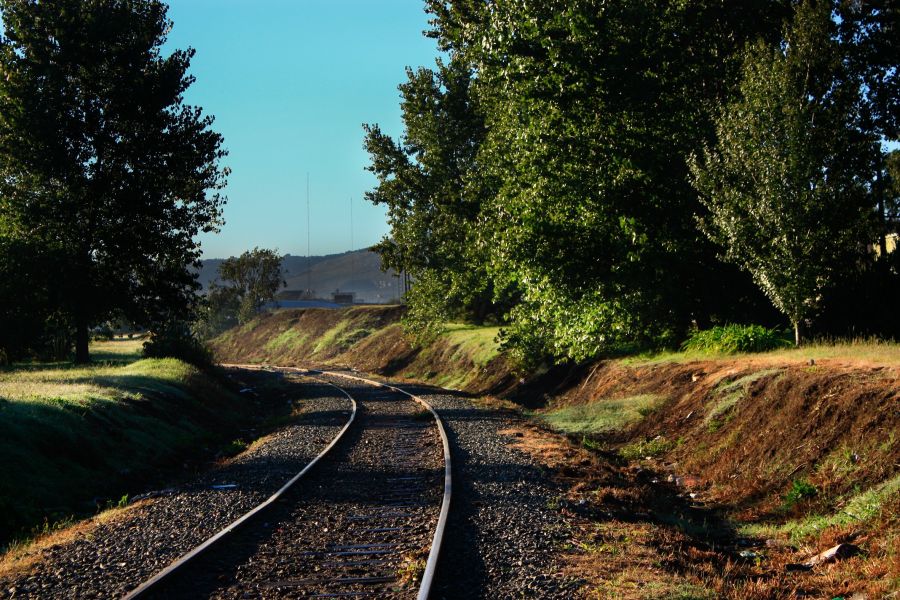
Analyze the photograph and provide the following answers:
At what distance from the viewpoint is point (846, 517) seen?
8.40 metres

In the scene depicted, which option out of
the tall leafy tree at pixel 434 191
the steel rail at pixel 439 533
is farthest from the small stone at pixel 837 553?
the tall leafy tree at pixel 434 191

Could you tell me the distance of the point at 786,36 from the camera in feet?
66.0

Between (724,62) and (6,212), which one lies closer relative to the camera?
(724,62)

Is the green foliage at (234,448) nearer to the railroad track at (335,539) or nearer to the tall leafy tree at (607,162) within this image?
the railroad track at (335,539)

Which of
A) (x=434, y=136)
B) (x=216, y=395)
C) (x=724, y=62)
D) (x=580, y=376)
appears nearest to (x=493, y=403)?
(x=580, y=376)

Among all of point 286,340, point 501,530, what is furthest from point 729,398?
point 286,340

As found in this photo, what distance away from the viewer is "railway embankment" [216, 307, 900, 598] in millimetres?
7406

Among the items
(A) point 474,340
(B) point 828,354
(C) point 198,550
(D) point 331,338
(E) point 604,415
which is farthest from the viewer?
(D) point 331,338

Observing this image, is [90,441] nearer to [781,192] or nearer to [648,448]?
[648,448]

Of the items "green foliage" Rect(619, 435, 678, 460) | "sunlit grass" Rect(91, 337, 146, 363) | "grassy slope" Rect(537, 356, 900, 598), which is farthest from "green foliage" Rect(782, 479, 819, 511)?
"sunlit grass" Rect(91, 337, 146, 363)

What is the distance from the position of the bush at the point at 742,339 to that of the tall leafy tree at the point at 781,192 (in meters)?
0.67

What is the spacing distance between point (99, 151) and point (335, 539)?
2740 cm

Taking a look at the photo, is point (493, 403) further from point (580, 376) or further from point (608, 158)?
point (608, 158)

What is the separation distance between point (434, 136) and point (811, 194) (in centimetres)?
2444
